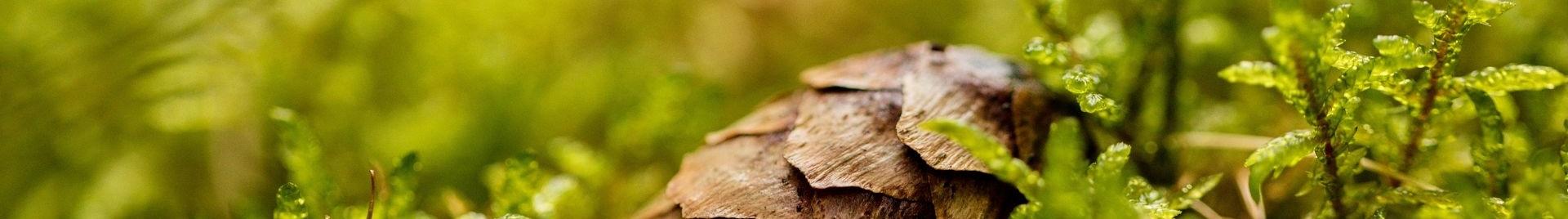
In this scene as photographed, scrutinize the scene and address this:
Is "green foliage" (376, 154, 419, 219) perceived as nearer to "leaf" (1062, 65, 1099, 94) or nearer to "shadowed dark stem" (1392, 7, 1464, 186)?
"leaf" (1062, 65, 1099, 94)

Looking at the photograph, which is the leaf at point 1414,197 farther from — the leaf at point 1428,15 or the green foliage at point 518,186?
the green foliage at point 518,186

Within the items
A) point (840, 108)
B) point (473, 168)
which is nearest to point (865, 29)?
point (473, 168)

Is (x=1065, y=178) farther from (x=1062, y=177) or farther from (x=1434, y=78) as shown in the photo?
(x=1434, y=78)

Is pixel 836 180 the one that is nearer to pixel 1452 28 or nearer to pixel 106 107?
pixel 1452 28

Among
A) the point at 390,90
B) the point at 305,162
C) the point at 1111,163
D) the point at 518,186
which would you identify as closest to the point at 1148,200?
the point at 1111,163

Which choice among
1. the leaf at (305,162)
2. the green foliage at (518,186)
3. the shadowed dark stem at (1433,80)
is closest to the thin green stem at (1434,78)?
the shadowed dark stem at (1433,80)

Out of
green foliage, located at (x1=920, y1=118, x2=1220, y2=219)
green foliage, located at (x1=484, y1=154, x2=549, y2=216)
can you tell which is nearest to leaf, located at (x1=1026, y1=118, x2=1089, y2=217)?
green foliage, located at (x1=920, y1=118, x2=1220, y2=219)
